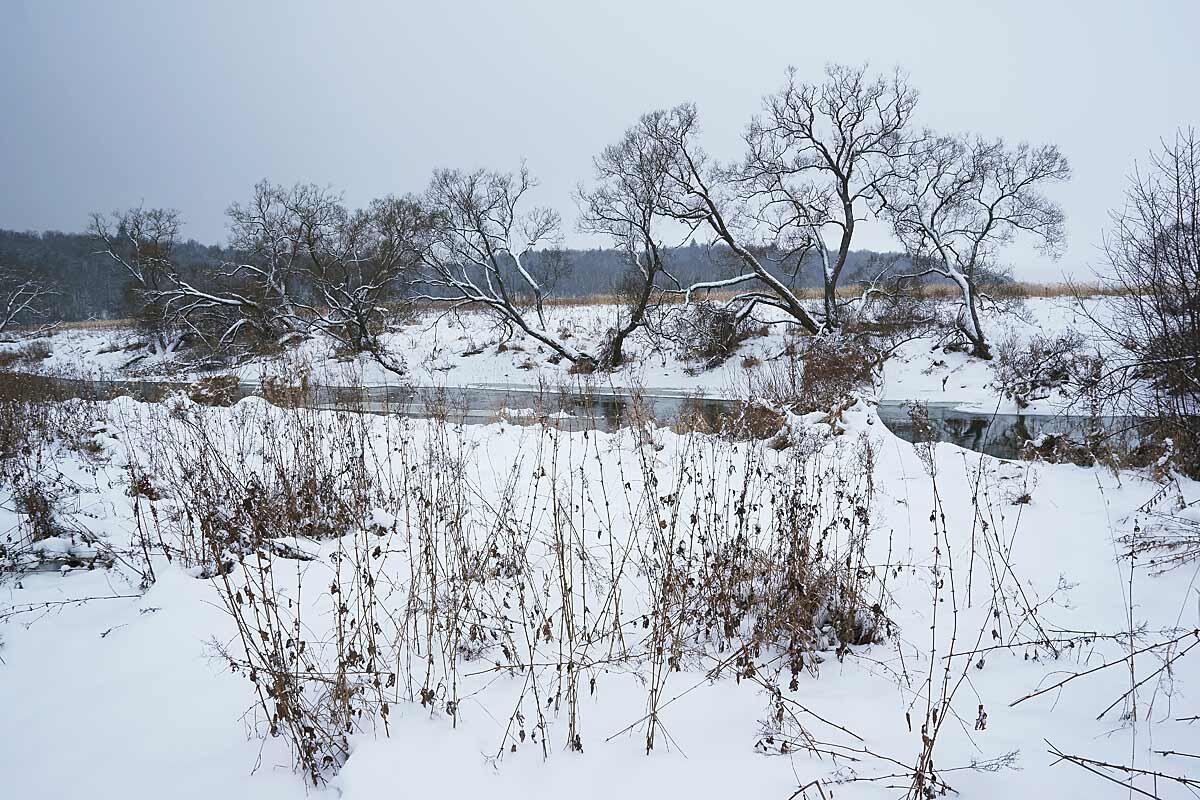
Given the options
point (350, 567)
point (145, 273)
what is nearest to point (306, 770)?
point (350, 567)

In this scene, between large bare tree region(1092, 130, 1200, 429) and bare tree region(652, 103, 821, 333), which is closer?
large bare tree region(1092, 130, 1200, 429)

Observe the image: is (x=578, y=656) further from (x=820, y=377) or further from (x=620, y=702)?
(x=820, y=377)

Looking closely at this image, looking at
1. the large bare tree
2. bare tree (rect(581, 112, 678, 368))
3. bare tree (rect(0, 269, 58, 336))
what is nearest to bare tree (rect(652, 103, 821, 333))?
bare tree (rect(581, 112, 678, 368))

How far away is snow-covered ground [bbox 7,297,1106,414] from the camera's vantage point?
67.0 feet

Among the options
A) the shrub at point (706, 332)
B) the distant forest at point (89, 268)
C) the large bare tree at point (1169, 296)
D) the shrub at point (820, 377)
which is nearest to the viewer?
the large bare tree at point (1169, 296)

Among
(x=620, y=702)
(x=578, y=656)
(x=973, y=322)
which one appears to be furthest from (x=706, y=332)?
(x=620, y=702)

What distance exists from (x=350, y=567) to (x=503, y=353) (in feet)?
77.4

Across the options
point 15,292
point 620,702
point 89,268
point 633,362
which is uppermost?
point 89,268

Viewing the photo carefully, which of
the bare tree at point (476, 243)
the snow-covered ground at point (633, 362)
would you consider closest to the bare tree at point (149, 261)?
the snow-covered ground at point (633, 362)

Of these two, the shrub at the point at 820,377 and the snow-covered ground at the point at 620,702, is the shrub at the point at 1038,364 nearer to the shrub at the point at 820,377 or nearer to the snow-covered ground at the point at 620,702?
the shrub at the point at 820,377

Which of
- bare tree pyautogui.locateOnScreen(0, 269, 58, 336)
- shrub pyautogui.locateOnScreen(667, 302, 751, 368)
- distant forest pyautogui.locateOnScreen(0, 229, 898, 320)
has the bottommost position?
shrub pyautogui.locateOnScreen(667, 302, 751, 368)

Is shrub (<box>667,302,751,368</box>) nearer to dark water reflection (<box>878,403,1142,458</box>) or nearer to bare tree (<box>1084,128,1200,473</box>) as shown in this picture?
dark water reflection (<box>878,403,1142,458</box>)

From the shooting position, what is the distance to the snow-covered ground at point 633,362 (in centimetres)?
2042

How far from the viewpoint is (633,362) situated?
24.9 meters
